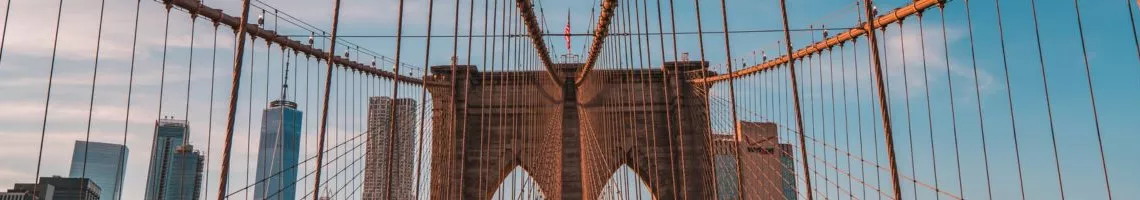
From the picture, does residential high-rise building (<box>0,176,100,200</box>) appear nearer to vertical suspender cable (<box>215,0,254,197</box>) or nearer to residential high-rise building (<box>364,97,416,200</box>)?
residential high-rise building (<box>364,97,416,200</box>)

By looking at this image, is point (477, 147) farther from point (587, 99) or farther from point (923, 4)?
point (923, 4)

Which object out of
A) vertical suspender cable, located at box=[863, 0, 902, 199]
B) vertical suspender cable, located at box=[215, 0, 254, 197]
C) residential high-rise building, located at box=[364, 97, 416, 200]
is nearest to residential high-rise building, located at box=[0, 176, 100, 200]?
residential high-rise building, located at box=[364, 97, 416, 200]

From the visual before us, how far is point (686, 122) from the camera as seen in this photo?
63.8 ft

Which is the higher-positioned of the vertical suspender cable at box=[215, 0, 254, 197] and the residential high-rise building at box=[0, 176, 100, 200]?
the vertical suspender cable at box=[215, 0, 254, 197]

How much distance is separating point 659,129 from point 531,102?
10.1 feet

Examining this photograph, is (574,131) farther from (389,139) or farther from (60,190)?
(60,190)

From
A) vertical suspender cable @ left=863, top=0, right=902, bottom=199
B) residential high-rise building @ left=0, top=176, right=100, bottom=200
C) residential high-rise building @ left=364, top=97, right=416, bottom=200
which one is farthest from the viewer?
residential high-rise building @ left=0, top=176, right=100, bottom=200

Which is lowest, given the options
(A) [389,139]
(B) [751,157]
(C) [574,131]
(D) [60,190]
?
(D) [60,190]

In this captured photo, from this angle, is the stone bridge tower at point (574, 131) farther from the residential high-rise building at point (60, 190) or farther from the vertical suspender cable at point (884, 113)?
the residential high-rise building at point (60, 190)

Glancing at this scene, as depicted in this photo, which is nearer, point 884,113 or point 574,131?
point 884,113

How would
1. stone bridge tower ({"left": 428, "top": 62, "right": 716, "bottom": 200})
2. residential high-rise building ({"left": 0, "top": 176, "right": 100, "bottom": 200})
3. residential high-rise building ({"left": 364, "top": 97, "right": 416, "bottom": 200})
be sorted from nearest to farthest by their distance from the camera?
residential high-rise building ({"left": 364, "top": 97, "right": 416, "bottom": 200})
stone bridge tower ({"left": 428, "top": 62, "right": 716, "bottom": 200})
residential high-rise building ({"left": 0, "top": 176, "right": 100, "bottom": 200})

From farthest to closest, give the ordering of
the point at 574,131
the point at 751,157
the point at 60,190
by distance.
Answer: the point at 60,190 → the point at 751,157 → the point at 574,131

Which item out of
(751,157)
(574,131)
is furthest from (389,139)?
(751,157)

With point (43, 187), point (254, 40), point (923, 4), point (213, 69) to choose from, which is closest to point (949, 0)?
point (923, 4)
